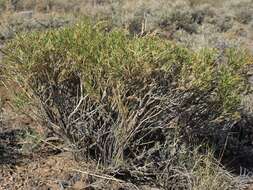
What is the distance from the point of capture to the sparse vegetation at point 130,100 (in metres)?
3.94

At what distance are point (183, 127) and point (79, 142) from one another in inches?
34.5

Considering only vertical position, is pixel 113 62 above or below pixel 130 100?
above

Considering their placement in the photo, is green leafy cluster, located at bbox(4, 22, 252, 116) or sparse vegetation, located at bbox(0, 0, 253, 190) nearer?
green leafy cluster, located at bbox(4, 22, 252, 116)

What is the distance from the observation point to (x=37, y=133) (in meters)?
4.73

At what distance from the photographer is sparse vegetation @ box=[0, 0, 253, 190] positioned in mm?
3936

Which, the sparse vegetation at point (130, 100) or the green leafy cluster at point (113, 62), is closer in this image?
the green leafy cluster at point (113, 62)

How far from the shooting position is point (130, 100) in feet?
13.1

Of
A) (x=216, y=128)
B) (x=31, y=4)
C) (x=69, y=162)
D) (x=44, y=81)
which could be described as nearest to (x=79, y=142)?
(x=69, y=162)

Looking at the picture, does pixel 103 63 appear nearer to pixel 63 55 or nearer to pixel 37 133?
pixel 63 55

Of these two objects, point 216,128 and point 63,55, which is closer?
point 63,55

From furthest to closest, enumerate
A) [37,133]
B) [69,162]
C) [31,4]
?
[31,4]
[37,133]
[69,162]

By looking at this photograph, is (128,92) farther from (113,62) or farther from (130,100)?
(113,62)

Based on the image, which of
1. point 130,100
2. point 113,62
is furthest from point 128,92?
point 113,62

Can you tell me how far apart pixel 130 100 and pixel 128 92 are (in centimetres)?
6
